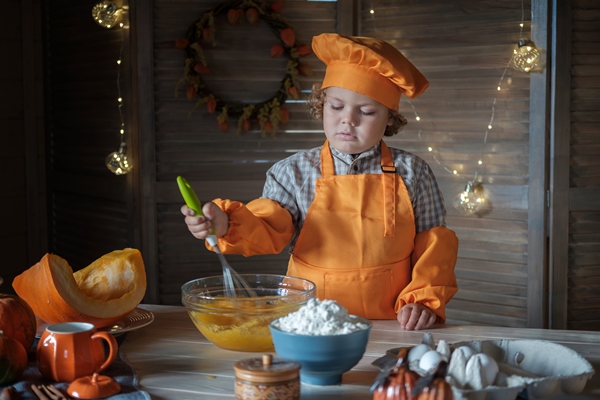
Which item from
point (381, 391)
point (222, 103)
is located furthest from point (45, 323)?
point (222, 103)

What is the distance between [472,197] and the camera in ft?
10.5

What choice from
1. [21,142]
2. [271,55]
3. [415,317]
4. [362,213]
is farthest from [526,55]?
[21,142]

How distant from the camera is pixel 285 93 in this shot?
339cm

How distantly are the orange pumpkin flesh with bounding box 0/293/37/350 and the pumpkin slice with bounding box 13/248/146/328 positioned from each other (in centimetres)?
8

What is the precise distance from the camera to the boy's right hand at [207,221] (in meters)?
1.58

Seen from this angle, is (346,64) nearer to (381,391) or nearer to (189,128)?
(381,391)

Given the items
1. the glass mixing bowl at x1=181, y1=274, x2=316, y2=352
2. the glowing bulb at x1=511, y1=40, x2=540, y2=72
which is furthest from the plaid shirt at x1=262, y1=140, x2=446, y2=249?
the glowing bulb at x1=511, y1=40, x2=540, y2=72

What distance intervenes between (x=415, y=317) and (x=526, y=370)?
0.38 meters

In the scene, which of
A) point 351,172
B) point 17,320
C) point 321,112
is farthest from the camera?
point 321,112

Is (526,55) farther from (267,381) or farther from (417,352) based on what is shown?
(267,381)

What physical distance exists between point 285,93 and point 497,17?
92cm

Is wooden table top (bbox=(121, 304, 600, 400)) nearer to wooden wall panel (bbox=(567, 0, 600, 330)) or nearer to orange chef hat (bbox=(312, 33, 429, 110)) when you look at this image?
orange chef hat (bbox=(312, 33, 429, 110))

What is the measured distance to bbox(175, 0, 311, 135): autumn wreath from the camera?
3.32 meters

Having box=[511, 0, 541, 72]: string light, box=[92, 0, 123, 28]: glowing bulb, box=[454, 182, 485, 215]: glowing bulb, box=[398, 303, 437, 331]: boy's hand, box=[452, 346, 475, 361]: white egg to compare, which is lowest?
box=[398, 303, 437, 331]: boy's hand
